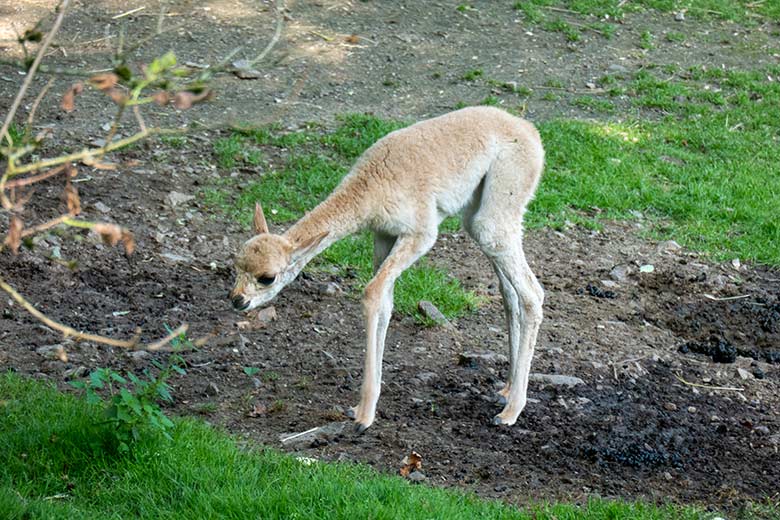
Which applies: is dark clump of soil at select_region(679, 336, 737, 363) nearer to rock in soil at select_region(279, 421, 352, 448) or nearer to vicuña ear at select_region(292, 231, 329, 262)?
rock in soil at select_region(279, 421, 352, 448)

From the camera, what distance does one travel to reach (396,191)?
6.41 meters

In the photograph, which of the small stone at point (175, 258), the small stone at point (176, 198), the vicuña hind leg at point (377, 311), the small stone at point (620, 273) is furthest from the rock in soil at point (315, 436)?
the small stone at point (176, 198)

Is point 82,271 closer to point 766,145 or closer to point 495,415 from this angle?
point 495,415

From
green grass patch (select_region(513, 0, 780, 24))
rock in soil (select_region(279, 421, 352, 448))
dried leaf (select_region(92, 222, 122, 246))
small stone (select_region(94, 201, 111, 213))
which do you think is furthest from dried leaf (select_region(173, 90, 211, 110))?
green grass patch (select_region(513, 0, 780, 24))

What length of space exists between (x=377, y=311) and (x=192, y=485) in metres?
1.61

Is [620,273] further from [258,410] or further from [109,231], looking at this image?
[109,231]

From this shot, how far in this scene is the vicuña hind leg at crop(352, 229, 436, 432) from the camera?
6152 millimetres

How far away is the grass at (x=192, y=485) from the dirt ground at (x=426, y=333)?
1.37 feet

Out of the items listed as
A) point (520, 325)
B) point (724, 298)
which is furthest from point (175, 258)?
point (724, 298)

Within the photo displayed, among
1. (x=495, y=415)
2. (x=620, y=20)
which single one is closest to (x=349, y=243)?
(x=495, y=415)

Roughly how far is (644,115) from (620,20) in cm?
272

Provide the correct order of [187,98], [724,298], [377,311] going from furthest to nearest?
[724,298] < [377,311] < [187,98]

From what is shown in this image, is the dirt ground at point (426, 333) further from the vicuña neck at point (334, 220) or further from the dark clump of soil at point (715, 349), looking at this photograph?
the vicuña neck at point (334, 220)

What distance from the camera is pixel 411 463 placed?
5738 millimetres
